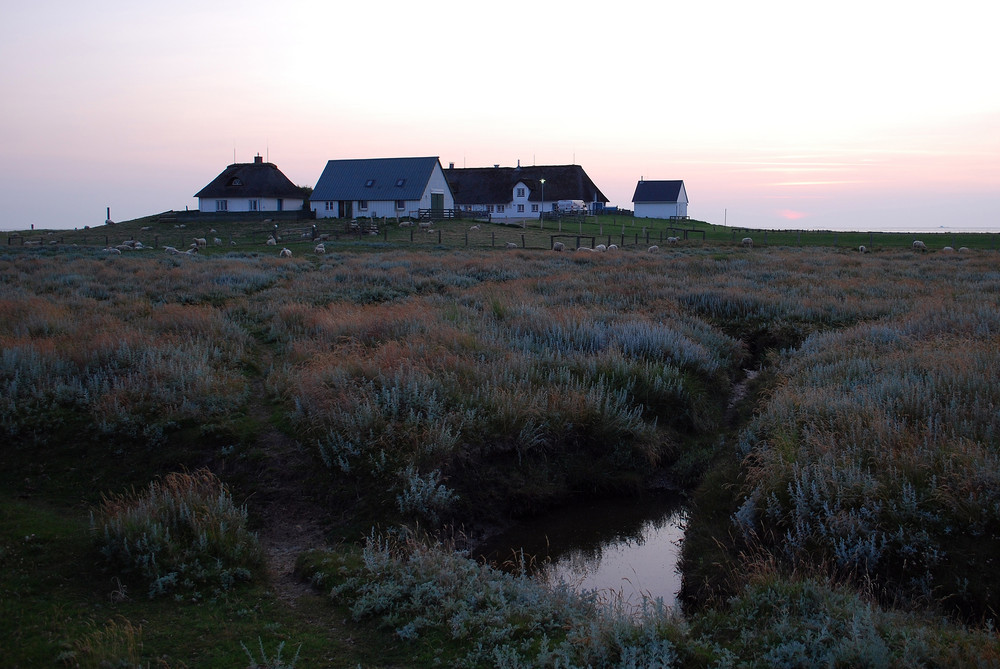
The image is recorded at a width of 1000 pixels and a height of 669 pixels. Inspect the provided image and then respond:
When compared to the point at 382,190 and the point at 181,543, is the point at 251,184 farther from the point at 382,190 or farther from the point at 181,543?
the point at 181,543

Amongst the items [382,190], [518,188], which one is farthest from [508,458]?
[518,188]

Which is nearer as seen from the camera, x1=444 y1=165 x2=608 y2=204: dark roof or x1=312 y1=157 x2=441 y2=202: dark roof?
x1=312 y1=157 x2=441 y2=202: dark roof

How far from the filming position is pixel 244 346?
11.9 meters

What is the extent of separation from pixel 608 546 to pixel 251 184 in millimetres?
66160

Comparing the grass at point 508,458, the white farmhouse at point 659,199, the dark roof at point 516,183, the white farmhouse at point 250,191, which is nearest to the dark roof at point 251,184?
the white farmhouse at point 250,191

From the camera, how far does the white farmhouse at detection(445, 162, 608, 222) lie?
77062 mm

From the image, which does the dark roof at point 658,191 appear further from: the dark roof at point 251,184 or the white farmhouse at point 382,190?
the dark roof at point 251,184

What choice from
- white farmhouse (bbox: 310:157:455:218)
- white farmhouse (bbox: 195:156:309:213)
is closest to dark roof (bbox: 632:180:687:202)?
white farmhouse (bbox: 310:157:455:218)

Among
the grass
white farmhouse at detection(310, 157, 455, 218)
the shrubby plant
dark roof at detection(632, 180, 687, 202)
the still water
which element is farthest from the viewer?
dark roof at detection(632, 180, 687, 202)

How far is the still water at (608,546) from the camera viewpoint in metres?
6.42

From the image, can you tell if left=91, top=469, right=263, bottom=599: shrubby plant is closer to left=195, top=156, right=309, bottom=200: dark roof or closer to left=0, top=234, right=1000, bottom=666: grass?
left=0, top=234, right=1000, bottom=666: grass

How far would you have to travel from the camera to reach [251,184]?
66500mm

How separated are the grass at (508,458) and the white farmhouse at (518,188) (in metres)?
63.5

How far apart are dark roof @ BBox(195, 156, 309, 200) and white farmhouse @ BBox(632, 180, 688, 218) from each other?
137 feet
